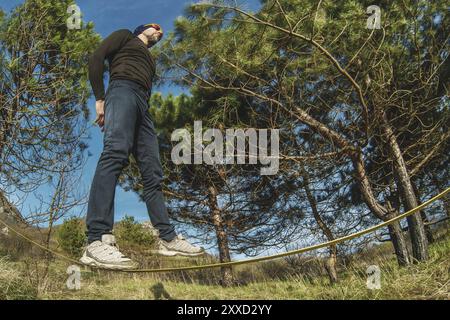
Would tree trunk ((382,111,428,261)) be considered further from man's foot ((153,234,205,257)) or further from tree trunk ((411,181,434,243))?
man's foot ((153,234,205,257))

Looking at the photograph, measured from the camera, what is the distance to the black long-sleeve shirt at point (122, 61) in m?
1.40

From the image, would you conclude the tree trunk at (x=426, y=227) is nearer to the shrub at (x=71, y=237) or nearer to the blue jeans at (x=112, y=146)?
the shrub at (x=71, y=237)

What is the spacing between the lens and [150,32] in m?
1.55

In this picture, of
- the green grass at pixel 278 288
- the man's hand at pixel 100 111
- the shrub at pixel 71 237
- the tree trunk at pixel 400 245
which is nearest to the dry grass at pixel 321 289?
the green grass at pixel 278 288

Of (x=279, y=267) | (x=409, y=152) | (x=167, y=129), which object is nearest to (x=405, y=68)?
(x=409, y=152)

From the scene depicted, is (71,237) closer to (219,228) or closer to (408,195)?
(219,228)

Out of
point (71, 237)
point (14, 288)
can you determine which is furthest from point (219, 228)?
point (14, 288)

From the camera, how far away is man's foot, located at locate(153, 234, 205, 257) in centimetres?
144

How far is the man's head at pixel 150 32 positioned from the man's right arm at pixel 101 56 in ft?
0.22

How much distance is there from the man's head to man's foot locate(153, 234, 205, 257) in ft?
2.42

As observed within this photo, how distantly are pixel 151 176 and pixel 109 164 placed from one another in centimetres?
19

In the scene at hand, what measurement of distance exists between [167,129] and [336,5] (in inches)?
97.9

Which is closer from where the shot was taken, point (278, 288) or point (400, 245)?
point (278, 288)

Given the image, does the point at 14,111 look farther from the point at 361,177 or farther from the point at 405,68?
the point at 405,68
